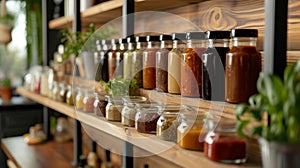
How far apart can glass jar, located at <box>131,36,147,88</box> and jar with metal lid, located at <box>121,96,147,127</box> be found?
8 cm

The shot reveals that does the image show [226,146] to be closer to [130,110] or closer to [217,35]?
[217,35]

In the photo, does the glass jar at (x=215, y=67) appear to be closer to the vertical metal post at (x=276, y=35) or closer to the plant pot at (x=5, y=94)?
the vertical metal post at (x=276, y=35)

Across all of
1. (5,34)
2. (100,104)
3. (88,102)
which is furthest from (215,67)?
(5,34)

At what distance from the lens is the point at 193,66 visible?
121cm

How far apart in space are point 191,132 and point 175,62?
262 millimetres

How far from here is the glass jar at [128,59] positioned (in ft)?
5.20

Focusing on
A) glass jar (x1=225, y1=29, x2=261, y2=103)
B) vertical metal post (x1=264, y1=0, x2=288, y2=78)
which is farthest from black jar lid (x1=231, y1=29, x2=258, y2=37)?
vertical metal post (x1=264, y1=0, x2=288, y2=78)

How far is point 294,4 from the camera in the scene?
1164 mm

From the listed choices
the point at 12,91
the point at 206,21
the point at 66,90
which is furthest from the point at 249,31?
the point at 12,91

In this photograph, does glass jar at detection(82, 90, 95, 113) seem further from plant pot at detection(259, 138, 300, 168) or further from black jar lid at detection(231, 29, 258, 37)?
plant pot at detection(259, 138, 300, 168)

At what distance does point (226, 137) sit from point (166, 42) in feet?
1.58

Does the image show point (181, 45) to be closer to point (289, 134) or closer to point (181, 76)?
point (181, 76)

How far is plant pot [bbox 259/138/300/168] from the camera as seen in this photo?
738mm

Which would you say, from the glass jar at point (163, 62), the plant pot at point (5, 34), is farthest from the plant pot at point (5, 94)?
the glass jar at point (163, 62)
